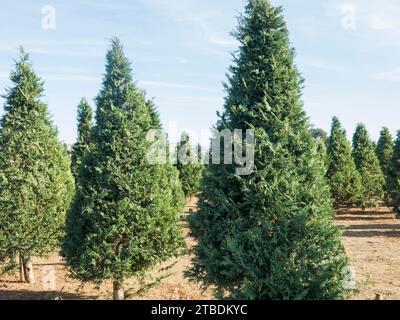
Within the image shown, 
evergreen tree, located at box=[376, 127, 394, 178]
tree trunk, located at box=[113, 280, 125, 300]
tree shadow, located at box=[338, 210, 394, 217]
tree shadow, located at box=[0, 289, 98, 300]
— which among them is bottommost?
tree shadow, located at box=[0, 289, 98, 300]

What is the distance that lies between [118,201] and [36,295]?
579cm

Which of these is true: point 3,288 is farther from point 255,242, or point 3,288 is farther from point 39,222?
point 255,242

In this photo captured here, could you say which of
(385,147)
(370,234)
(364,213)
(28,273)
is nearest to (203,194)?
(28,273)

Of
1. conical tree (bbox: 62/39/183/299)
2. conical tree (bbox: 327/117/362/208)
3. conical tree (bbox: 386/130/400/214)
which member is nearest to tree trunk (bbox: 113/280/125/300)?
conical tree (bbox: 62/39/183/299)

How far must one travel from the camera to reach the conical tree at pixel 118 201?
1155 centimetres

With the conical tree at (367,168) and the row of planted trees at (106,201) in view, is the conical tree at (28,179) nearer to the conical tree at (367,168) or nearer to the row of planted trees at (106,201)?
the row of planted trees at (106,201)

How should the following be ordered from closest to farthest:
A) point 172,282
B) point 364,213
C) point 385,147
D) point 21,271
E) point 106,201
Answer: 1. point 106,201
2. point 172,282
3. point 21,271
4. point 364,213
5. point 385,147

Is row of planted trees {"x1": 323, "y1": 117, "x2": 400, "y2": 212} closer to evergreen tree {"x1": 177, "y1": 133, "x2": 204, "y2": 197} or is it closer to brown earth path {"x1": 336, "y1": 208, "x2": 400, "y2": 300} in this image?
brown earth path {"x1": 336, "y1": 208, "x2": 400, "y2": 300}

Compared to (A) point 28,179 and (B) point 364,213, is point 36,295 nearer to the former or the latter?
(A) point 28,179

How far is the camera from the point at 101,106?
41.0ft

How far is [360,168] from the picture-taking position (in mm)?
37594

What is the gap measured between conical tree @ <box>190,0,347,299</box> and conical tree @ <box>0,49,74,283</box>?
7982 millimetres

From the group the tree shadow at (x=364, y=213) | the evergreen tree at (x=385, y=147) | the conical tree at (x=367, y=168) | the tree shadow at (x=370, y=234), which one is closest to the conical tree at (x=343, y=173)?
the tree shadow at (x=364, y=213)

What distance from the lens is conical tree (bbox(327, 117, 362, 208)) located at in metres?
34.2
